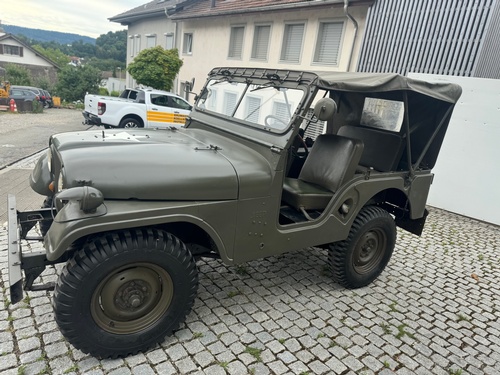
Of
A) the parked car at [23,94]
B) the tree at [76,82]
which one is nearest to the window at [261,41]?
the parked car at [23,94]

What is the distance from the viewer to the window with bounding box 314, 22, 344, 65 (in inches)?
414

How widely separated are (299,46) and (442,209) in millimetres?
7029

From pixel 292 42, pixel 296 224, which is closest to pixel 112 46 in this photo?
pixel 292 42

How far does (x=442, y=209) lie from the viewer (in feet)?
23.4

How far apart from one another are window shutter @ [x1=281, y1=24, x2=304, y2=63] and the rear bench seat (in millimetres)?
8387

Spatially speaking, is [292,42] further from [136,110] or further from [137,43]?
[137,43]

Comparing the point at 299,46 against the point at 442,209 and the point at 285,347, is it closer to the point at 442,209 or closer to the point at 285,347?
the point at 442,209

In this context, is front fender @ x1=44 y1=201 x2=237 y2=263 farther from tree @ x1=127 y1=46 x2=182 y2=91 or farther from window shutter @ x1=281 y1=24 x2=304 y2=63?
tree @ x1=127 y1=46 x2=182 y2=91

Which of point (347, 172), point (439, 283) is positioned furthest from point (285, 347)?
point (439, 283)

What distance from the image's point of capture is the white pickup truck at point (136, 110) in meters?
11.1

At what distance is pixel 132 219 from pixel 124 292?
55 centimetres

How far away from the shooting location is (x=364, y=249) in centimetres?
384

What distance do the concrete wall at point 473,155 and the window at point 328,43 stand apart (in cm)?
411

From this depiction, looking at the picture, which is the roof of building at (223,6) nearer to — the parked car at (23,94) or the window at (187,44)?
the window at (187,44)
